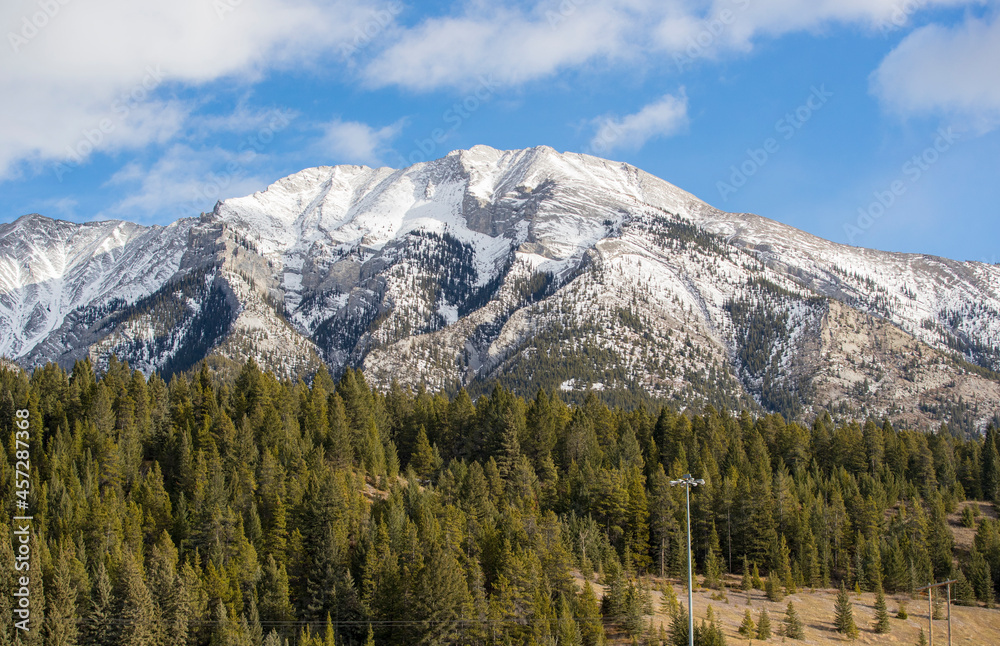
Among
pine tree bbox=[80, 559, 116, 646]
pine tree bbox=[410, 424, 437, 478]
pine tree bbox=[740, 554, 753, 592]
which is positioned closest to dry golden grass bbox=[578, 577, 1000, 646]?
pine tree bbox=[740, 554, 753, 592]

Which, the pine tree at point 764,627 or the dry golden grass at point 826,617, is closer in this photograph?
the pine tree at point 764,627

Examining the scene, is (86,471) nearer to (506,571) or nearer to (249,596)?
(249,596)

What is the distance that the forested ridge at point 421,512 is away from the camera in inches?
3068

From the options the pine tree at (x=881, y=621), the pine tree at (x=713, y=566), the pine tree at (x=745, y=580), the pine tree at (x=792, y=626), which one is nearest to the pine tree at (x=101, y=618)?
the pine tree at (x=792, y=626)

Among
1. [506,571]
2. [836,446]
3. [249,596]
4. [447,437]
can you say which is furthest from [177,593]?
[836,446]

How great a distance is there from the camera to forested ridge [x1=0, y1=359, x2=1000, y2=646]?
77938mm

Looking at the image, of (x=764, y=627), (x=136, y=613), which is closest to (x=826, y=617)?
(x=764, y=627)

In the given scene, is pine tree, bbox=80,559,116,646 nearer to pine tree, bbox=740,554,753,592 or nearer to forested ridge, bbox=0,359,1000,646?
forested ridge, bbox=0,359,1000,646

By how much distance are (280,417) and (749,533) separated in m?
66.7

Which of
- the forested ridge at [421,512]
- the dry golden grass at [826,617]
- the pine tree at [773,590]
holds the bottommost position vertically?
the dry golden grass at [826,617]

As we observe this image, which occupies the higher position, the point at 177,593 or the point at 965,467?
the point at 965,467

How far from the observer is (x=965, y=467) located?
465ft

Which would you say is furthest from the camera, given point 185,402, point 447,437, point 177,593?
point 447,437

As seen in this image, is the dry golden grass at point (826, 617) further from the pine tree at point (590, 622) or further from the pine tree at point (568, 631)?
the pine tree at point (568, 631)
